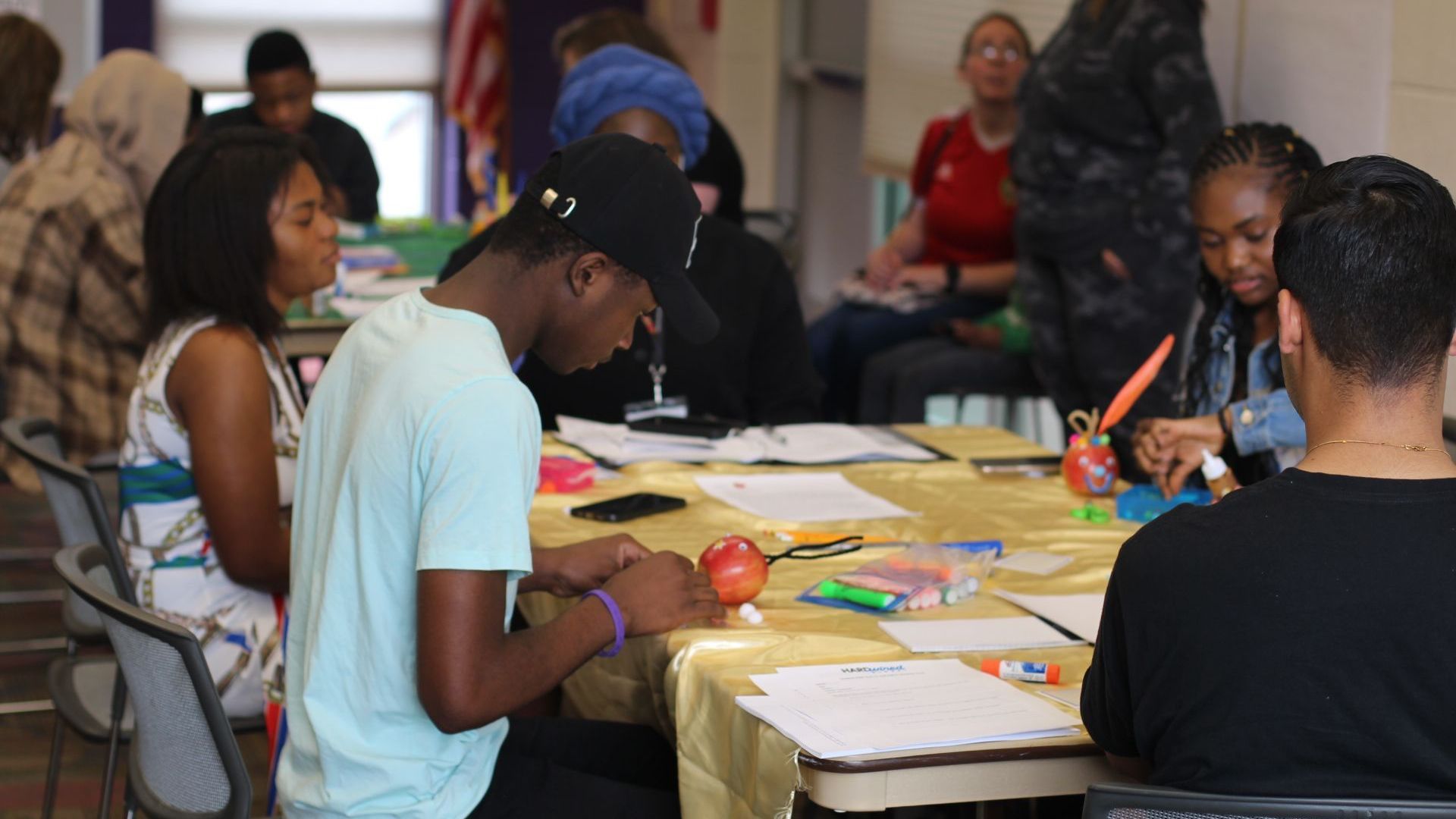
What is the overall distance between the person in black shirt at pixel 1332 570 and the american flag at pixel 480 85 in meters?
8.03

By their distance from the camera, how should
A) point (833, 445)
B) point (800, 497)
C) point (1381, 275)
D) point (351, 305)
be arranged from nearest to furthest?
point (1381, 275)
point (800, 497)
point (833, 445)
point (351, 305)

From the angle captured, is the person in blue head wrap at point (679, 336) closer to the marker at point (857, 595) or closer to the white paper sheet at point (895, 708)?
the marker at point (857, 595)

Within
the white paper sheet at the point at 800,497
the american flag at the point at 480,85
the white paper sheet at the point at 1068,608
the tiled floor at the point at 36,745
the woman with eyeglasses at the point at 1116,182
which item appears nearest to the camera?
the white paper sheet at the point at 1068,608

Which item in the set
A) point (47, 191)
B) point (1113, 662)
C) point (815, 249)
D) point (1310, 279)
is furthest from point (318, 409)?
point (815, 249)

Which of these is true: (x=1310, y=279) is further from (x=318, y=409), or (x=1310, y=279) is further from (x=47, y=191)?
(x=47, y=191)

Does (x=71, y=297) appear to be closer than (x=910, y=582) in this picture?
No

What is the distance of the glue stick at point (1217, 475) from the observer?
91.8 inches

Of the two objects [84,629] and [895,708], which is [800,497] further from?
[84,629]

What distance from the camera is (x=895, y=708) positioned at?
1574 mm

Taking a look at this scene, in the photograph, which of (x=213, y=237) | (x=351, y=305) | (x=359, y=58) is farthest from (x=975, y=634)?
(x=359, y=58)

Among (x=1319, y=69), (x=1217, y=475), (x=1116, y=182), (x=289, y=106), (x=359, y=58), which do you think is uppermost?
(x=359, y=58)

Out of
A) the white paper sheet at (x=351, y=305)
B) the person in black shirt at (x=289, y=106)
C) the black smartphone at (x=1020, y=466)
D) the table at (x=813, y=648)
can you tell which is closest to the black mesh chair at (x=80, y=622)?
the table at (x=813, y=648)

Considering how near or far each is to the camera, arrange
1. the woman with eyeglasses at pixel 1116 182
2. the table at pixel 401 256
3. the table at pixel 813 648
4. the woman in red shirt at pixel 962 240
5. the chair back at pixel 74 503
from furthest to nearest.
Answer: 1. the woman in red shirt at pixel 962 240
2. the table at pixel 401 256
3. the woman with eyeglasses at pixel 1116 182
4. the chair back at pixel 74 503
5. the table at pixel 813 648

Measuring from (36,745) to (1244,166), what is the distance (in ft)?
8.95
